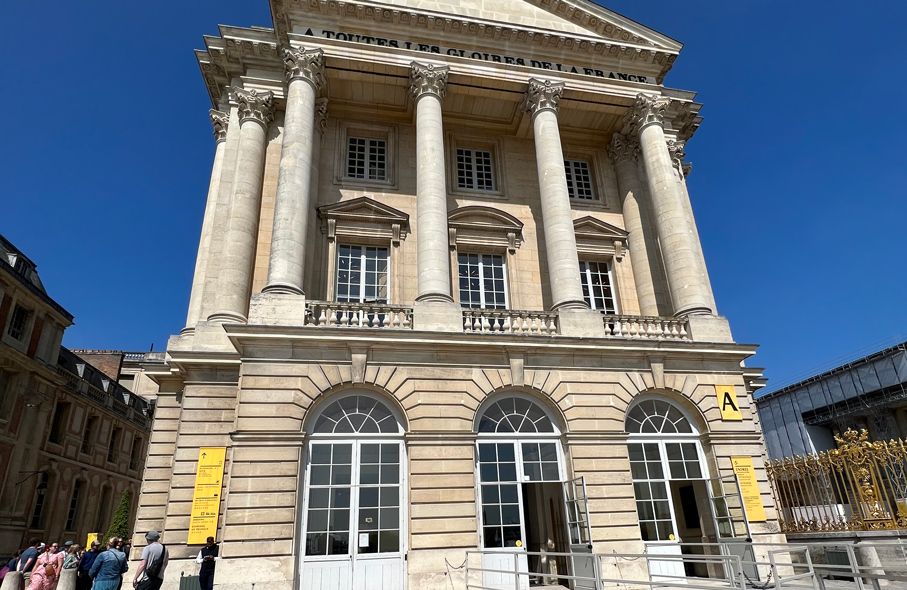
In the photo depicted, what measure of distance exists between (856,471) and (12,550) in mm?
32082

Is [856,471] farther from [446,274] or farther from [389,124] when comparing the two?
[389,124]

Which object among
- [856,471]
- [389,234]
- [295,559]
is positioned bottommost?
[295,559]

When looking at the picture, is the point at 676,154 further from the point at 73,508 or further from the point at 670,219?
the point at 73,508

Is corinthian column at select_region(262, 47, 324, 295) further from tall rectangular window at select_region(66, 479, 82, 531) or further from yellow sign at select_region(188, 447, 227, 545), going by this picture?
tall rectangular window at select_region(66, 479, 82, 531)

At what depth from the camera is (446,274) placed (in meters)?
15.2

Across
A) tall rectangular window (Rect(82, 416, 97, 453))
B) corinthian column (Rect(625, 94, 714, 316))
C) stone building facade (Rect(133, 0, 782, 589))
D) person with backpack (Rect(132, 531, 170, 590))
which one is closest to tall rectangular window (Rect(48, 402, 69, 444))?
tall rectangular window (Rect(82, 416, 97, 453))

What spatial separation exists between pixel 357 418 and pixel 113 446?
105 ft

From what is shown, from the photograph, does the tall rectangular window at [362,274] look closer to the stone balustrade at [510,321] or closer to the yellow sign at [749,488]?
the stone balustrade at [510,321]

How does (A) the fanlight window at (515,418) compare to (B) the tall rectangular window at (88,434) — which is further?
(B) the tall rectangular window at (88,434)

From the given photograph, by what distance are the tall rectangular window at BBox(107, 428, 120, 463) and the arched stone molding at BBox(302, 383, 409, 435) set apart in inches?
1213

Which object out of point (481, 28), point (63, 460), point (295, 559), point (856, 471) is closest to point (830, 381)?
point (856, 471)

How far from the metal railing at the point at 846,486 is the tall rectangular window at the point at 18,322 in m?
31.9

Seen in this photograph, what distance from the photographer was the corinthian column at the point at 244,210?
51.2ft

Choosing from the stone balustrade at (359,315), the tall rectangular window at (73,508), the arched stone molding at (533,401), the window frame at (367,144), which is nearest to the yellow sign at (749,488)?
the arched stone molding at (533,401)
